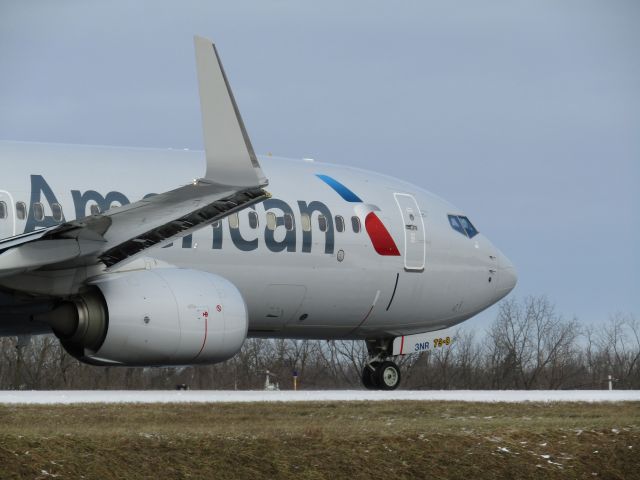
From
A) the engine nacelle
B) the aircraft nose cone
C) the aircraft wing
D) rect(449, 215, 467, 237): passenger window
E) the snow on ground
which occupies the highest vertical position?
rect(449, 215, 467, 237): passenger window

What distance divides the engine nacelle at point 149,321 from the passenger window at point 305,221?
21.3 feet

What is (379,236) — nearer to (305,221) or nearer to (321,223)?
(321,223)

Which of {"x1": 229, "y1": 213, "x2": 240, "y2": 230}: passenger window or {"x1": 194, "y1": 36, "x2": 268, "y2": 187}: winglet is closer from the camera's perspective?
{"x1": 194, "y1": 36, "x2": 268, "y2": 187}: winglet

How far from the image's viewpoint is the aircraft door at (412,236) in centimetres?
2183

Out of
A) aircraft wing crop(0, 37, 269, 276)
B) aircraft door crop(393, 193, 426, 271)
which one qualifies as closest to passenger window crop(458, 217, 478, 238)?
aircraft door crop(393, 193, 426, 271)

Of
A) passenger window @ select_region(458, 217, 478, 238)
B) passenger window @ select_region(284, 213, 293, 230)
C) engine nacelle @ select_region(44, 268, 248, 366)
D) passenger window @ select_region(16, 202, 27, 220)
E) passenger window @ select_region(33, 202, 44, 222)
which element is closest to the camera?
engine nacelle @ select_region(44, 268, 248, 366)

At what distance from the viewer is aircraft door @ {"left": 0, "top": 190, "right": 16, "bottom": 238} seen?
17094 millimetres

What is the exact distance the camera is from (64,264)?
13.6m

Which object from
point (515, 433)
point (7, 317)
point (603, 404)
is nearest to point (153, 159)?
point (7, 317)

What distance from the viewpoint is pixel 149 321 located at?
524 inches

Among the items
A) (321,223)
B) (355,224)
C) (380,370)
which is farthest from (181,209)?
(380,370)

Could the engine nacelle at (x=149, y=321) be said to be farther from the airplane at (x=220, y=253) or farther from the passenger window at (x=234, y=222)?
the passenger window at (x=234, y=222)

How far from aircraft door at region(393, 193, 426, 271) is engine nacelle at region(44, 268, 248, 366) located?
27.4ft

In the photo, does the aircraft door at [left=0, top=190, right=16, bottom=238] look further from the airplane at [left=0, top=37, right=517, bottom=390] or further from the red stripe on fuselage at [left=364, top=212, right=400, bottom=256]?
the red stripe on fuselage at [left=364, top=212, right=400, bottom=256]
